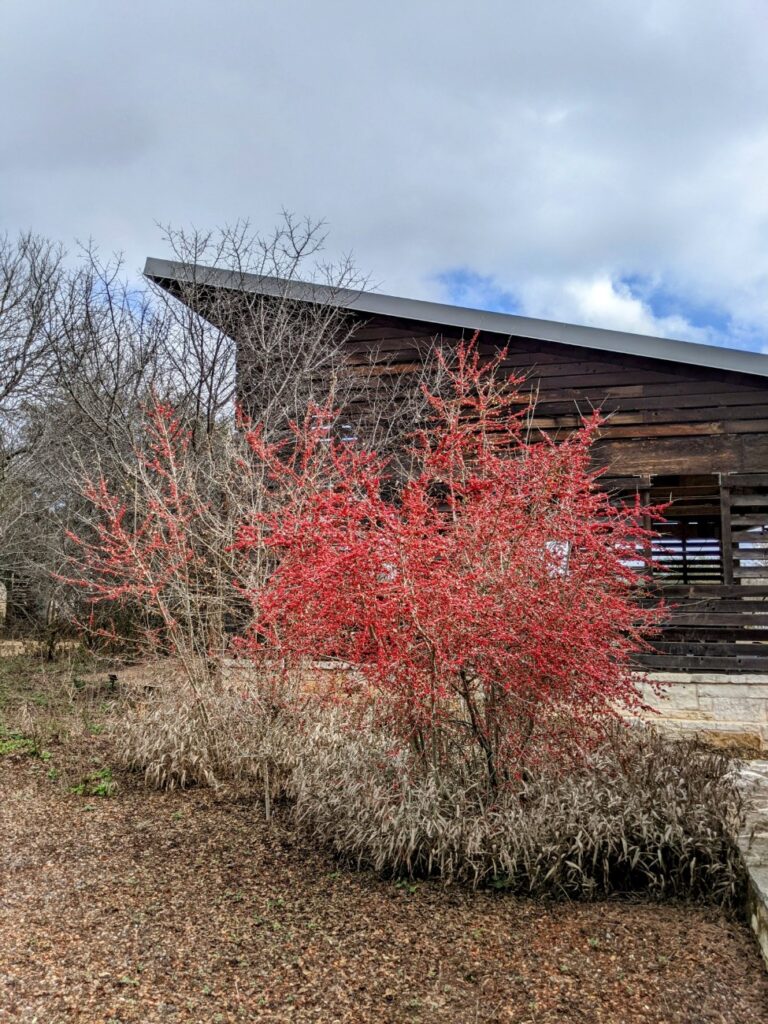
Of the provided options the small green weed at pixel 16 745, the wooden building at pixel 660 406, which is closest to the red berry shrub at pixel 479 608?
the small green weed at pixel 16 745

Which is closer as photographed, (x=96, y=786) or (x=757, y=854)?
(x=757, y=854)

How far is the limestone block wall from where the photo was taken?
827 centimetres

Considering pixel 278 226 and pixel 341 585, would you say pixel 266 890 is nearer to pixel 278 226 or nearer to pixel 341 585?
pixel 341 585

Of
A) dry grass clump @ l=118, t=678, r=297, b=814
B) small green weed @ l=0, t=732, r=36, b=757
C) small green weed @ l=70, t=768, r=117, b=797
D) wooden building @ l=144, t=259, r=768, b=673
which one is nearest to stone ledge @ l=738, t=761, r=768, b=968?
dry grass clump @ l=118, t=678, r=297, b=814

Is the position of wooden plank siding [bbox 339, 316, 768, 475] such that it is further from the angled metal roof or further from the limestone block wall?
the limestone block wall

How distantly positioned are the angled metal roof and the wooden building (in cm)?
1

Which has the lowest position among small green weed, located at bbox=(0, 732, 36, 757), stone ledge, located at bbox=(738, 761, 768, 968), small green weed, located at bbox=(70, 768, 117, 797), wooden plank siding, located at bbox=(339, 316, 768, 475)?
small green weed, located at bbox=(70, 768, 117, 797)

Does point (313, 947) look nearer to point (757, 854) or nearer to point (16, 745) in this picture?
point (757, 854)

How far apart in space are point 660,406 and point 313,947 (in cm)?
721

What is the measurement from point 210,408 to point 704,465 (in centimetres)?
538

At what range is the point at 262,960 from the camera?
11.6ft

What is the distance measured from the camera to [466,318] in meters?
9.57

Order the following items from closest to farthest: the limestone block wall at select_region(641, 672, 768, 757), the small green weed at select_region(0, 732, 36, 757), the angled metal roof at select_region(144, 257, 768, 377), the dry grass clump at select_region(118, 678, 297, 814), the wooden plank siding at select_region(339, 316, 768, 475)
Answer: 1. the dry grass clump at select_region(118, 678, 297, 814)
2. the small green weed at select_region(0, 732, 36, 757)
3. the limestone block wall at select_region(641, 672, 768, 757)
4. the angled metal roof at select_region(144, 257, 768, 377)
5. the wooden plank siding at select_region(339, 316, 768, 475)

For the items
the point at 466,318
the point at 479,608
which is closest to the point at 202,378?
the point at 466,318
